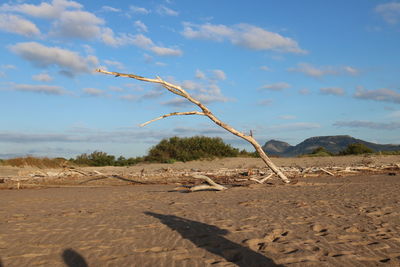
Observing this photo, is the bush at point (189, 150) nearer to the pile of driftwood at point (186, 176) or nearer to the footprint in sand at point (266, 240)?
the pile of driftwood at point (186, 176)

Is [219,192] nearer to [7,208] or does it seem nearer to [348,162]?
[7,208]

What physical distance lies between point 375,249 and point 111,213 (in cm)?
467

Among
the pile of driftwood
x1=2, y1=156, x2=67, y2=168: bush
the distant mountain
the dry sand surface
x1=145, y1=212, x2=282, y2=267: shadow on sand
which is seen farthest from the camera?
the distant mountain

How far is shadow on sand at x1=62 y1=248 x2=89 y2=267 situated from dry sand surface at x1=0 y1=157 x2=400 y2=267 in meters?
0.01

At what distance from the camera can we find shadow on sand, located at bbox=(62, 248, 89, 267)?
13.8 ft

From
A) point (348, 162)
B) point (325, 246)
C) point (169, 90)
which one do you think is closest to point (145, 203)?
point (169, 90)

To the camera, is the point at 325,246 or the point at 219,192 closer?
the point at 325,246

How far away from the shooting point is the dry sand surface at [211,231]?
168 inches

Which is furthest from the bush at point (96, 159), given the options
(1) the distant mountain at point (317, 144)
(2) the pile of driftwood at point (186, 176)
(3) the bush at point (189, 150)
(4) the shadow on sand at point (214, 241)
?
(1) the distant mountain at point (317, 144)

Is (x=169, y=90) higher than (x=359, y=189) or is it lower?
higher

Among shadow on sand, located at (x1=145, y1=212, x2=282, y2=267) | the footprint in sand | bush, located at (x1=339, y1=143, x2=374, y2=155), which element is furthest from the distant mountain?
the footprint in sand

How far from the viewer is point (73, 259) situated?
4375 mm

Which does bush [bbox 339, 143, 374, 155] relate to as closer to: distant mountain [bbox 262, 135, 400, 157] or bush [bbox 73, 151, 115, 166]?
bush [bbox 73, 151, 115, 166]

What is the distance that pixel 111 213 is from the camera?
23.8ft
